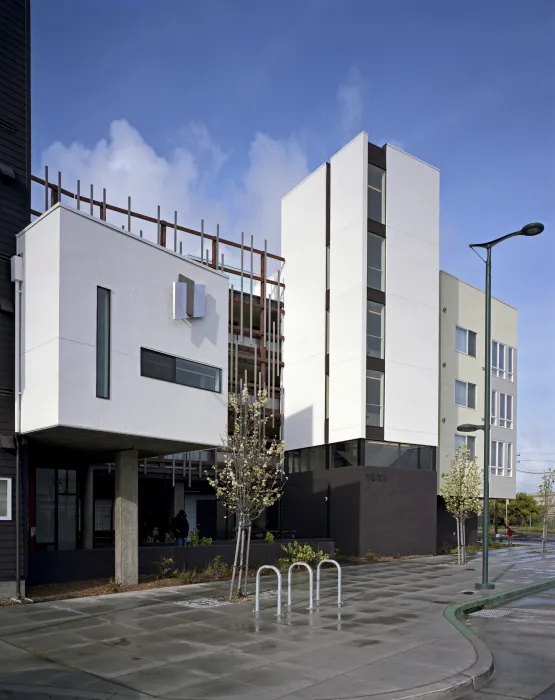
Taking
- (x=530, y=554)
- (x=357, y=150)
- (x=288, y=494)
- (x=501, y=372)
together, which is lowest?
(x=530, y=554)

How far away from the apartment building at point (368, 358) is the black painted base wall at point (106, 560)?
878 cm

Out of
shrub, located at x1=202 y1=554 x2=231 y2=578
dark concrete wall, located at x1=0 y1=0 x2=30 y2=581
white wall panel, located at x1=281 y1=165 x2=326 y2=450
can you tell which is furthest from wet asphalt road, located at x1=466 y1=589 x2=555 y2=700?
white wall panel, located at x1=281 y1=165 x2=326 y2=450

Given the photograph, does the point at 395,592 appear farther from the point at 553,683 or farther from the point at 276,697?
the point at 276,697

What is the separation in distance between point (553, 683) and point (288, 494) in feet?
83.9

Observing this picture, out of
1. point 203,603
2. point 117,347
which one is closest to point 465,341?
point 117,347

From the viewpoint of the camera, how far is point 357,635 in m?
12.6

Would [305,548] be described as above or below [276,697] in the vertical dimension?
below

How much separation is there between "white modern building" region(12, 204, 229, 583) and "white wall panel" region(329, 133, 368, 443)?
37.5 feet

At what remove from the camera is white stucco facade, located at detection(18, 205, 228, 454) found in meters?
16.2

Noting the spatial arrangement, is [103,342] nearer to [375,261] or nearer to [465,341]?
[375,261]

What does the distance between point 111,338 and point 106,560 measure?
644cm

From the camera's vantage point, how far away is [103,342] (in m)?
17.2

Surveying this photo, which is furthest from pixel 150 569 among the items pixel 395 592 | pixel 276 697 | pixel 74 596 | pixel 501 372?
pixel 501 372

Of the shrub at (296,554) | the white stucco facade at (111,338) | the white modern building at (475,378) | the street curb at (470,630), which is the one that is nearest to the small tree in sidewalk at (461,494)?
the white modern building at (475,378)
